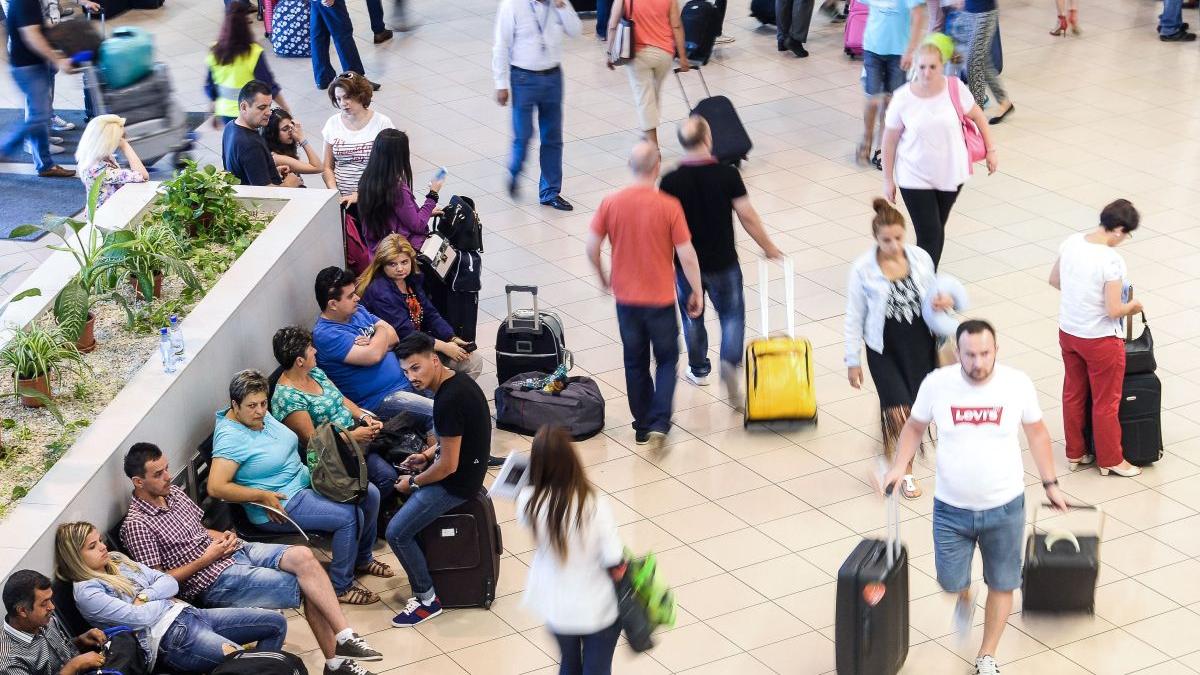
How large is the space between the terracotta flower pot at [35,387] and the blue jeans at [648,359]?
274cm

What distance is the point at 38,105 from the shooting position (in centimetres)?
1179

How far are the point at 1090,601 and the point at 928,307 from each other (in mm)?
1464

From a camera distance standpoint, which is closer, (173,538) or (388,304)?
(173,538)

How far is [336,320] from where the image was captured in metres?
7.52

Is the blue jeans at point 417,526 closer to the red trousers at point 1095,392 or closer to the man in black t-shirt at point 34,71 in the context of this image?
the red trousers at point 1095,392

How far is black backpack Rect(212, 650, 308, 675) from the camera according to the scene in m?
5.58

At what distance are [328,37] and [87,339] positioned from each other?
6.91 meters

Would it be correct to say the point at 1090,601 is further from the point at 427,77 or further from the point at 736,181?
the point at 427,77

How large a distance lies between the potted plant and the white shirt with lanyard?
15.2 feet

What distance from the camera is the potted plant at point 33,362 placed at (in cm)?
653

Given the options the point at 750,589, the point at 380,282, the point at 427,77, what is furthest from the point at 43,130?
the point at 750,589

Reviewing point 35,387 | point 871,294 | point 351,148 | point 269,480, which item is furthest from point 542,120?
point 35,387

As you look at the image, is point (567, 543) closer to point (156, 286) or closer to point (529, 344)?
point (529, 344)

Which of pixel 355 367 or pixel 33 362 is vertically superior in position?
pixel 33 362
